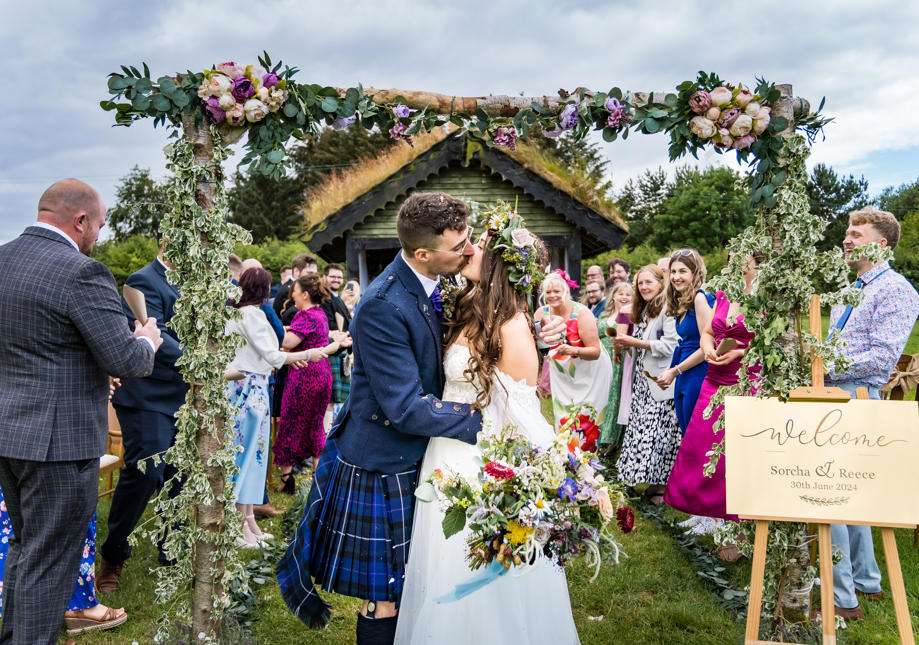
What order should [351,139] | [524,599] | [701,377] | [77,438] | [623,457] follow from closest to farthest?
[524,599] → [77,438] → [701,377] → [623,457] → [351,139]

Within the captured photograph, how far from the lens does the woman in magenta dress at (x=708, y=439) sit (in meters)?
4.65

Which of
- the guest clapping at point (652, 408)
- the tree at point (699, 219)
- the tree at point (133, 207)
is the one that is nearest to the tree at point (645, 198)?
the tree at point (699, 219)

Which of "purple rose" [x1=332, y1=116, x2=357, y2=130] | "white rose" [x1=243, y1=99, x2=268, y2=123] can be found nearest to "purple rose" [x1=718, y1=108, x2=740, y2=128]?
"purple rose" [x1=332, y1=116, x2=357, y2=130]

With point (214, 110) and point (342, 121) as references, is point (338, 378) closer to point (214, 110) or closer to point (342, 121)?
point (342, 121)

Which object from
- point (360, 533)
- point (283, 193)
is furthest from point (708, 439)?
point (283, 193)

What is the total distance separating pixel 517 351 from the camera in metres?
2.75

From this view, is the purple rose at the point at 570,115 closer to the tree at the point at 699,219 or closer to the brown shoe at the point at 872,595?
the brown shoe at the point at 872,595

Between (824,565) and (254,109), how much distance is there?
10.7 feet

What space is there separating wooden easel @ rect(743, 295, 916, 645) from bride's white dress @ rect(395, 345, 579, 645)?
820mm

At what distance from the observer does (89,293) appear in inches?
114

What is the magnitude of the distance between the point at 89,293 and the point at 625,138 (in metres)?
2.61

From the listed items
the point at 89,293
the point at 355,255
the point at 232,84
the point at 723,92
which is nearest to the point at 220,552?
the point at 89,293

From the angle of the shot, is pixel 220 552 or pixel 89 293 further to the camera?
pixel 220 552

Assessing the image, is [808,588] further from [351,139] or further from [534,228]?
[351,139]
